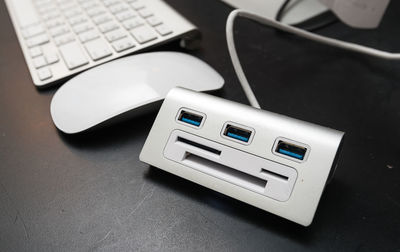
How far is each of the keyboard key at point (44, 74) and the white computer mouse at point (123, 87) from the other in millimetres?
42

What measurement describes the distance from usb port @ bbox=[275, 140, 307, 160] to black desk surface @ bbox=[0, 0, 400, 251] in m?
0.06

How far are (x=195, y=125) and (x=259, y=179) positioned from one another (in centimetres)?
8

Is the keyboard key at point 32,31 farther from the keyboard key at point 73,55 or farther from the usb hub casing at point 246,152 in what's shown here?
the usb hub casing at point 246,152

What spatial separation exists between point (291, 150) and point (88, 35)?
333 millimetres


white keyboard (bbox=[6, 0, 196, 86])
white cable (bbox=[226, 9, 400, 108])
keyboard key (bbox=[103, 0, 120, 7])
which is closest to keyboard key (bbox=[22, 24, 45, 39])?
white keyboard (bbox=[6, 0, 196, 86])

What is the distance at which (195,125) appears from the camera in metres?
0.32

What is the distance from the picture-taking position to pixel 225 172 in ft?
1.00

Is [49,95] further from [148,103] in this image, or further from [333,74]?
[333,74]

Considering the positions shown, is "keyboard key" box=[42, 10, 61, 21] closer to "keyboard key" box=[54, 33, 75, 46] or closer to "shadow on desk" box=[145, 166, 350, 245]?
"keyboard key" box=[54, 33, 75, 46]

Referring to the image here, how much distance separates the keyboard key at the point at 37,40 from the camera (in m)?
0.48

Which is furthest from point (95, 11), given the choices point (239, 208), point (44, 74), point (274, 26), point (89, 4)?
point (239, 208)

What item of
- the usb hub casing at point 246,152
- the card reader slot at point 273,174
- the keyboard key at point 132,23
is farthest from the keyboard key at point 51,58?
the card reader slot at point 273,174

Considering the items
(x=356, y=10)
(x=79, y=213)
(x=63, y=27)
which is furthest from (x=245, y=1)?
(x=79, y=213)

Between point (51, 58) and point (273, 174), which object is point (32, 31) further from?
point (273, 174)
